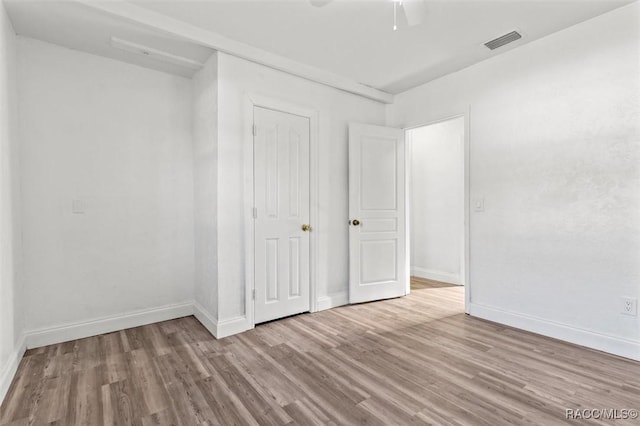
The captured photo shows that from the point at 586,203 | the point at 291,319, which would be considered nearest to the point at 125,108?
the point at 291,319

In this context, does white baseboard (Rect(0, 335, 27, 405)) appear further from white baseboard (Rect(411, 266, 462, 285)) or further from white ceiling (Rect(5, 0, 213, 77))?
white baseboard (Rect(411, 266, 462, 285))

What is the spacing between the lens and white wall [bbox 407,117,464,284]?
5008mm

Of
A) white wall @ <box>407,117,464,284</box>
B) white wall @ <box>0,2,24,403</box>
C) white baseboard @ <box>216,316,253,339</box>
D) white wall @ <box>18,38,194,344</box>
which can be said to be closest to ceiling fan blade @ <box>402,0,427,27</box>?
white wall @ <box>18,38,194,344</box>

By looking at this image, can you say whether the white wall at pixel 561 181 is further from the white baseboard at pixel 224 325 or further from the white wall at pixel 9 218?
the white wall at pixel 9 218

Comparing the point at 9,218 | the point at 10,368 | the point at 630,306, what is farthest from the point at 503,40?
the point at 10,368

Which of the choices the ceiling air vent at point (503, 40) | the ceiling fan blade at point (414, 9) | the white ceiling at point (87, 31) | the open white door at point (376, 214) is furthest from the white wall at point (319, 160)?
the ceiling fan blade at point (414, 9)

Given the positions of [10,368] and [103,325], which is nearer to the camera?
[10,368]

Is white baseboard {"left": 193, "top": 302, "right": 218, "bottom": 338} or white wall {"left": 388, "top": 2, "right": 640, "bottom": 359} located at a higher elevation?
white wall {"left": 388, "top": 2, "right": 640, "bottom": 359}

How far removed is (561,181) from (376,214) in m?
1.85

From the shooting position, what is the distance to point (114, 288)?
3059 mm

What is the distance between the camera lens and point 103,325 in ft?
9.74

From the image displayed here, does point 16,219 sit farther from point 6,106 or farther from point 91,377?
point 91,377

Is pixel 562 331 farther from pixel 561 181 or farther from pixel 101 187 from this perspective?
pixel 101 187

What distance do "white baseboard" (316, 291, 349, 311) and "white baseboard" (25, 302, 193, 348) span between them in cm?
139
